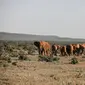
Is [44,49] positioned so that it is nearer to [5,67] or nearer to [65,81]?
[5,67]

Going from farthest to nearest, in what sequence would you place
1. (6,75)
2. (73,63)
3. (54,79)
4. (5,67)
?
(73,63)
(5,67)
(6,75)
(54,79)

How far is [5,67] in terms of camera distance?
21.7 metres

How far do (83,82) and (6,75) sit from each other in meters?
4.55

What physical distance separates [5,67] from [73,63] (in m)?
6.97

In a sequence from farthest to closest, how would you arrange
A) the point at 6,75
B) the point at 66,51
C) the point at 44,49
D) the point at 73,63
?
the point at 66,51, the point at 44,49, the point at 73,63, the point at 6,75

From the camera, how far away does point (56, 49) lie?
137ft

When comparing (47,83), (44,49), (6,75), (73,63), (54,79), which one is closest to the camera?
(47,83)

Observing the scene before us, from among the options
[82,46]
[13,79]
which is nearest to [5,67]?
[13,79]

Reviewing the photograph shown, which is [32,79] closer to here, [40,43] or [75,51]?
[40,43]

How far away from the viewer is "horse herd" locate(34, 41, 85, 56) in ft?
125

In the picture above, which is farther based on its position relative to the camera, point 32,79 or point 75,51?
point 75,51

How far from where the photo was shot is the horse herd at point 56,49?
3824 centimetres

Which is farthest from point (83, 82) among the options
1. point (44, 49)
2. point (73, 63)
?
point (44, 49)

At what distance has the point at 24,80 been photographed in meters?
15.5
